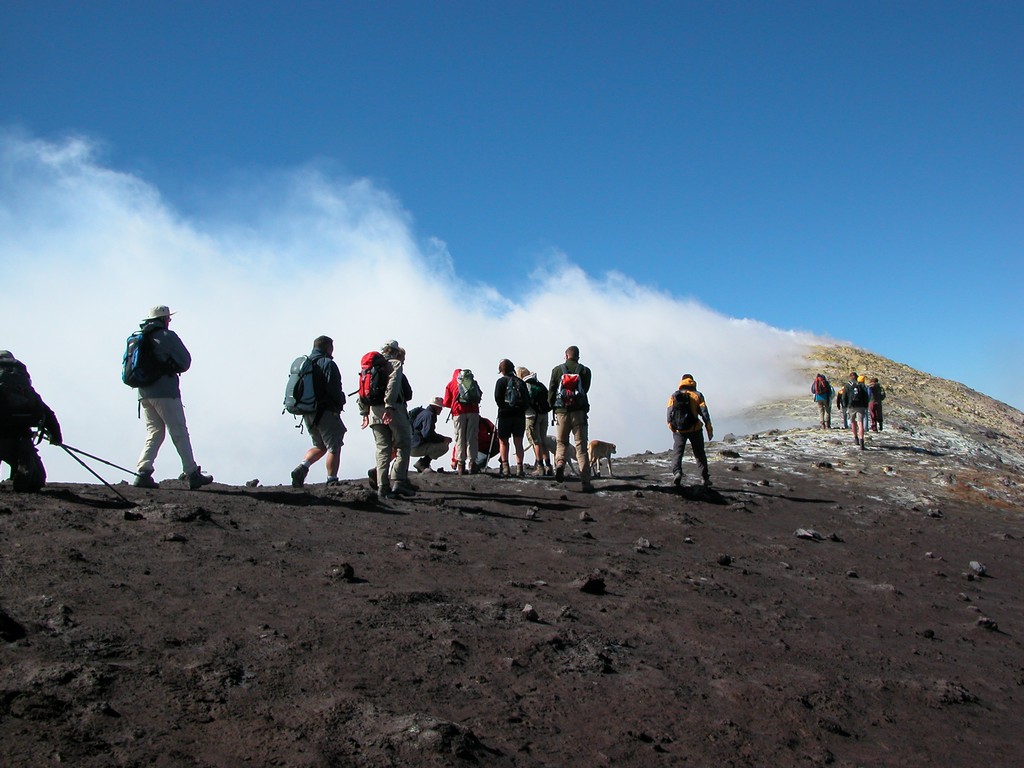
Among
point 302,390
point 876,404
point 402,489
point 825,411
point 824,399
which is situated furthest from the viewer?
point 825,411

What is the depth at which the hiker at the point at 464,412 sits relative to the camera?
14594 mm

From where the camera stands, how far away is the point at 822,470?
19.1m

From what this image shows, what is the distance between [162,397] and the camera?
33.1 feet

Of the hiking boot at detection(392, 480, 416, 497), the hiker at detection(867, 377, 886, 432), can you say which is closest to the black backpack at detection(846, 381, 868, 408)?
the hiker at detection(867, 377, 886, 432)

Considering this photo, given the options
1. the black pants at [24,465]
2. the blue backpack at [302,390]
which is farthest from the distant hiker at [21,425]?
the blue backpack at [302,390]

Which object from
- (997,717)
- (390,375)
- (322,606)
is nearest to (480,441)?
(390,375)

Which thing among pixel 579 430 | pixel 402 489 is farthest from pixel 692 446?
pixel 402 489

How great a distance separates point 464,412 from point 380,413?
11.4ft

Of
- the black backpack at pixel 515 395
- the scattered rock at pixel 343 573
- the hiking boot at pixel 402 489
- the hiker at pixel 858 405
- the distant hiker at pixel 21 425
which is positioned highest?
the hiker at pixel 858 405

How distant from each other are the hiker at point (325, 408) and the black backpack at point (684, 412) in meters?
6.31

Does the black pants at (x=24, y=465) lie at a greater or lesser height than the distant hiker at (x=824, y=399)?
lesser

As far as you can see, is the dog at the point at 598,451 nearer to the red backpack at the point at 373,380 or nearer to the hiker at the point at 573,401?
the hiker at the point at 573,401

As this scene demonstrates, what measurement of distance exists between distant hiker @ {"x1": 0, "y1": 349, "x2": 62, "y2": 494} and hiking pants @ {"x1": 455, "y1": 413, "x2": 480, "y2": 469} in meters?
7.29

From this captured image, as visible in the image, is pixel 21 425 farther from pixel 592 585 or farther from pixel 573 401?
pixel 573 401
